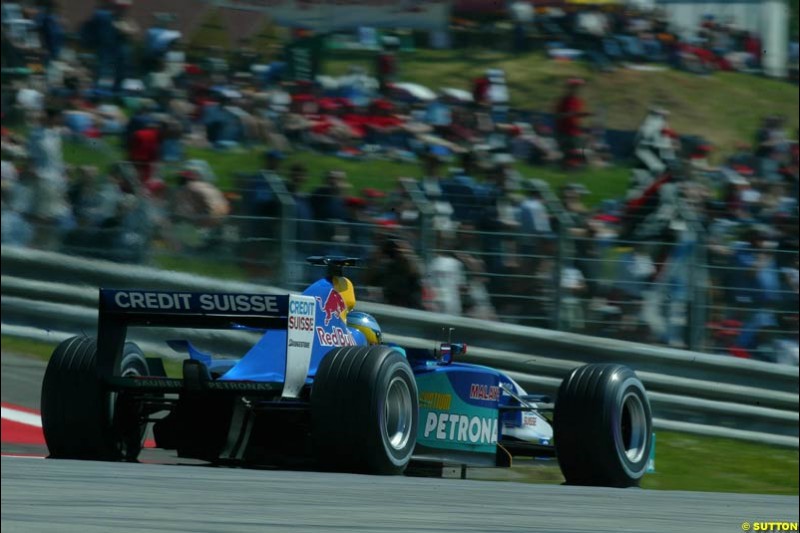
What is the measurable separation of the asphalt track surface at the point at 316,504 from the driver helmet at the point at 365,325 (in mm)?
1355

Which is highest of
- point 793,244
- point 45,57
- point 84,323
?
point 45,57

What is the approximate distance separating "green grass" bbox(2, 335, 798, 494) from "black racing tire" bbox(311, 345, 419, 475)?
234cm

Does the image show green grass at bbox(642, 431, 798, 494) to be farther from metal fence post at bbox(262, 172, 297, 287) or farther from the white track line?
the white track line

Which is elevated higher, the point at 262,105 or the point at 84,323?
the point at 262,105

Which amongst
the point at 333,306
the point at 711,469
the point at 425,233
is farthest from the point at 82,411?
the point at 711,469

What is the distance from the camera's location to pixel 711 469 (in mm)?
8711

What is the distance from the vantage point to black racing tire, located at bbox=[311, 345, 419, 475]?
5.63 metres

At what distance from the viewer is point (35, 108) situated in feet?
35.6

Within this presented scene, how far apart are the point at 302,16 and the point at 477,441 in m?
7.51

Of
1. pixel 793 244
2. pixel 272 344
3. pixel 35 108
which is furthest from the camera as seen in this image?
pixel 35 108

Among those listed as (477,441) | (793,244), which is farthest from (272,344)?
(793,244)

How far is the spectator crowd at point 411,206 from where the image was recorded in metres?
9.31

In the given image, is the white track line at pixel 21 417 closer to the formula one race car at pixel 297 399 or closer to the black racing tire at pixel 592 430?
the formula one race car at pixel 297 399

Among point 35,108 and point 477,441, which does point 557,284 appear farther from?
point 35,108
